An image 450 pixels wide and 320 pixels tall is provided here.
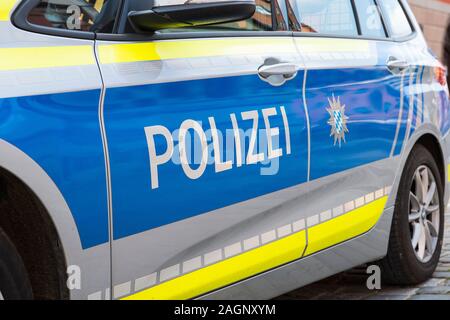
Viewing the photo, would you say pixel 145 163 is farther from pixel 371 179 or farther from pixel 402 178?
pixel 402 178

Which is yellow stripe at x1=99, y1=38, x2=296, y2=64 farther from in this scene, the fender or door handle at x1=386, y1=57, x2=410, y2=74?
door handle at x1=386, y1=57, x2=410, y2=74

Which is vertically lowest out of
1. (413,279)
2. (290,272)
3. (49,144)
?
(413,279)

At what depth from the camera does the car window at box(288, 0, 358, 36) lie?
4.21 meters

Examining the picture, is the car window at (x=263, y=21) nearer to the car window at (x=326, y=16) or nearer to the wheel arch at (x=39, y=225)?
the car window at (x=326, y=16)

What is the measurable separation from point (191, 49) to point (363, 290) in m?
2.25

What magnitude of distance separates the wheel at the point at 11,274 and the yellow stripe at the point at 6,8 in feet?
1.98

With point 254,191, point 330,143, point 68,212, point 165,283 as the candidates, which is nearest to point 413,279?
point 330,143

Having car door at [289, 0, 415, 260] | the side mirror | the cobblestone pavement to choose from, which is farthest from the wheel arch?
the cobblestone pavement

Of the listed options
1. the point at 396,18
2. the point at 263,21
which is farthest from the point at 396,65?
the point at 263,21

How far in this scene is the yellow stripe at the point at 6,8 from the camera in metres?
2.68

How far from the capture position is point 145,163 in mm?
2930

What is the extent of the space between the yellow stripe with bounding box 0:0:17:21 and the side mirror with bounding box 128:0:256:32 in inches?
18.0

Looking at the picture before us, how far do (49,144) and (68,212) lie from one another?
203 mm

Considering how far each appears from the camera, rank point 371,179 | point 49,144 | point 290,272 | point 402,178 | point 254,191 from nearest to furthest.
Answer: point 49,144
point 254,191
point 290,272
point 371,179
point 402,178
